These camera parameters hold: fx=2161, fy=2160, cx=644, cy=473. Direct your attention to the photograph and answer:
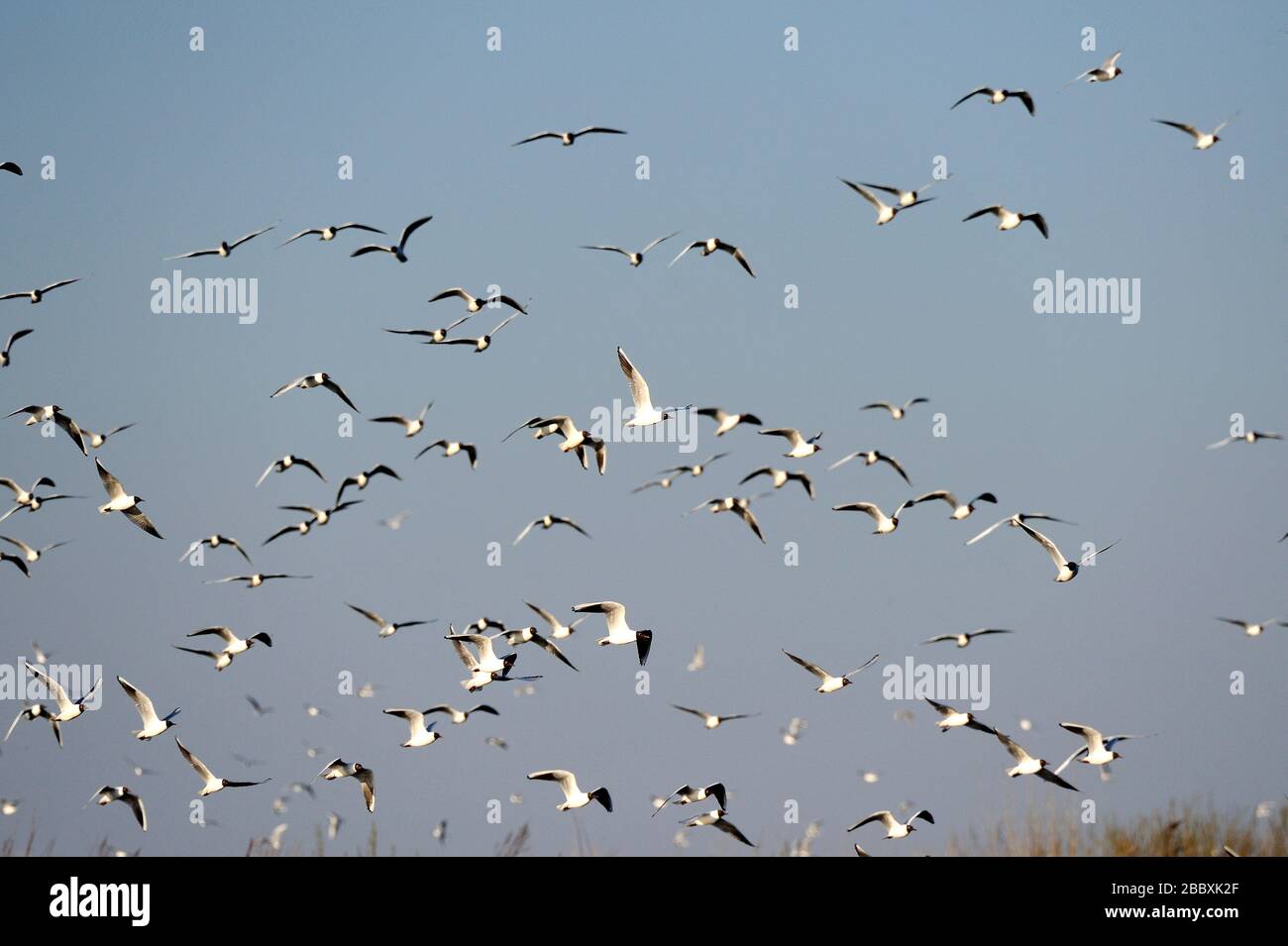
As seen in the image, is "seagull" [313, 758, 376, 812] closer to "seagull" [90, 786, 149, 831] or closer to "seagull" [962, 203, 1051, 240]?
"seagull" [90, 786, 149, 831]

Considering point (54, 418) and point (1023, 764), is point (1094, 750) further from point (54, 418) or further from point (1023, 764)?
point (54, 418)

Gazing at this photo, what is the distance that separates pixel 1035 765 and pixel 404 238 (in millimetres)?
15725

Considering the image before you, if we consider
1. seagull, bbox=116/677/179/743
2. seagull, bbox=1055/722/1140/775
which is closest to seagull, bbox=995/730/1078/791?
seagull, bbox=1055/722/1140/775

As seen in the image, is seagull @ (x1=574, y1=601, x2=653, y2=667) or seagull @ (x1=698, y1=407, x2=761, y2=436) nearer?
seagull @ (x1=574, y1=601, x2=653, y2=667)

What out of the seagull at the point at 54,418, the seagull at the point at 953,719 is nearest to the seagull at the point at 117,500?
the seagull at the point at 54,418

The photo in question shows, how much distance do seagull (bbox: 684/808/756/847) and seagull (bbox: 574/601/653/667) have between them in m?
2.81

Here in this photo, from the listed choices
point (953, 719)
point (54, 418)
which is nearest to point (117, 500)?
point (54, 418)

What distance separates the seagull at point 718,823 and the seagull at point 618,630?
2806 millimetres

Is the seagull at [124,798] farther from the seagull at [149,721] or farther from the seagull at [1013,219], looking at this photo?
the seagull at [1013,219]

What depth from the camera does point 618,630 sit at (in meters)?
37.1

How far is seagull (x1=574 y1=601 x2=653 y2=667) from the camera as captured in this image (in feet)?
114

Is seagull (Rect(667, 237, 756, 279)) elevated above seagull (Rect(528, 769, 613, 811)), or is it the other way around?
seagull (Rect(667, 237, 756, 279))

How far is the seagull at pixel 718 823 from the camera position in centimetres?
3616

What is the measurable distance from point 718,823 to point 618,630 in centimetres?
369
